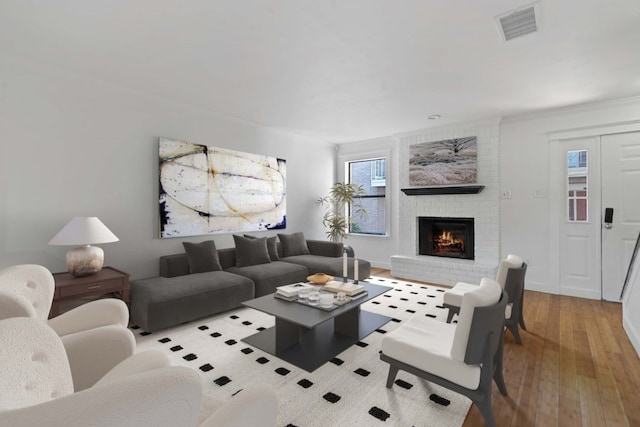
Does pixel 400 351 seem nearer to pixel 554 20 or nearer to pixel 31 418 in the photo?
pixel 31 418

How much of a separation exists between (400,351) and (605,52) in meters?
3.19

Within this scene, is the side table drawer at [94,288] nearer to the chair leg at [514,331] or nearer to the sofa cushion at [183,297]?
the sofa cushion at [183,297]

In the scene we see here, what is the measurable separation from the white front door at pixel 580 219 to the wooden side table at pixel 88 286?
559 centimetres

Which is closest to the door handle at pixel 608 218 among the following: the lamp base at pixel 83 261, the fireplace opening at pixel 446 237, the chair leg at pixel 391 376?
the fireplace opening at pixel 446 237

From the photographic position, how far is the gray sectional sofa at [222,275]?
3.01 m

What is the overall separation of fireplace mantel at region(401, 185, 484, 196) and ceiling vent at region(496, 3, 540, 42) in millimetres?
2715

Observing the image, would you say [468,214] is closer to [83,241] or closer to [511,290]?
[511,290]

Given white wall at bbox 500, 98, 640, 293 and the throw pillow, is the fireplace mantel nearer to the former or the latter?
white wall at bbox 500, 98, 640, 293

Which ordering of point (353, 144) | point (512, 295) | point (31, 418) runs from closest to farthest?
point (31, 418) < point (512, 295) < point (353, 144)

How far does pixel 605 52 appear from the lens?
2721 millimetres

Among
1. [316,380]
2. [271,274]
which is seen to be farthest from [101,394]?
[271,274]

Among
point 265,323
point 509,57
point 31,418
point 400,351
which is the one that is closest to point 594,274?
point 509,57

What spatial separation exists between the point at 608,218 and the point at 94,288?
19.9ft

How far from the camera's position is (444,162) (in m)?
5.20
